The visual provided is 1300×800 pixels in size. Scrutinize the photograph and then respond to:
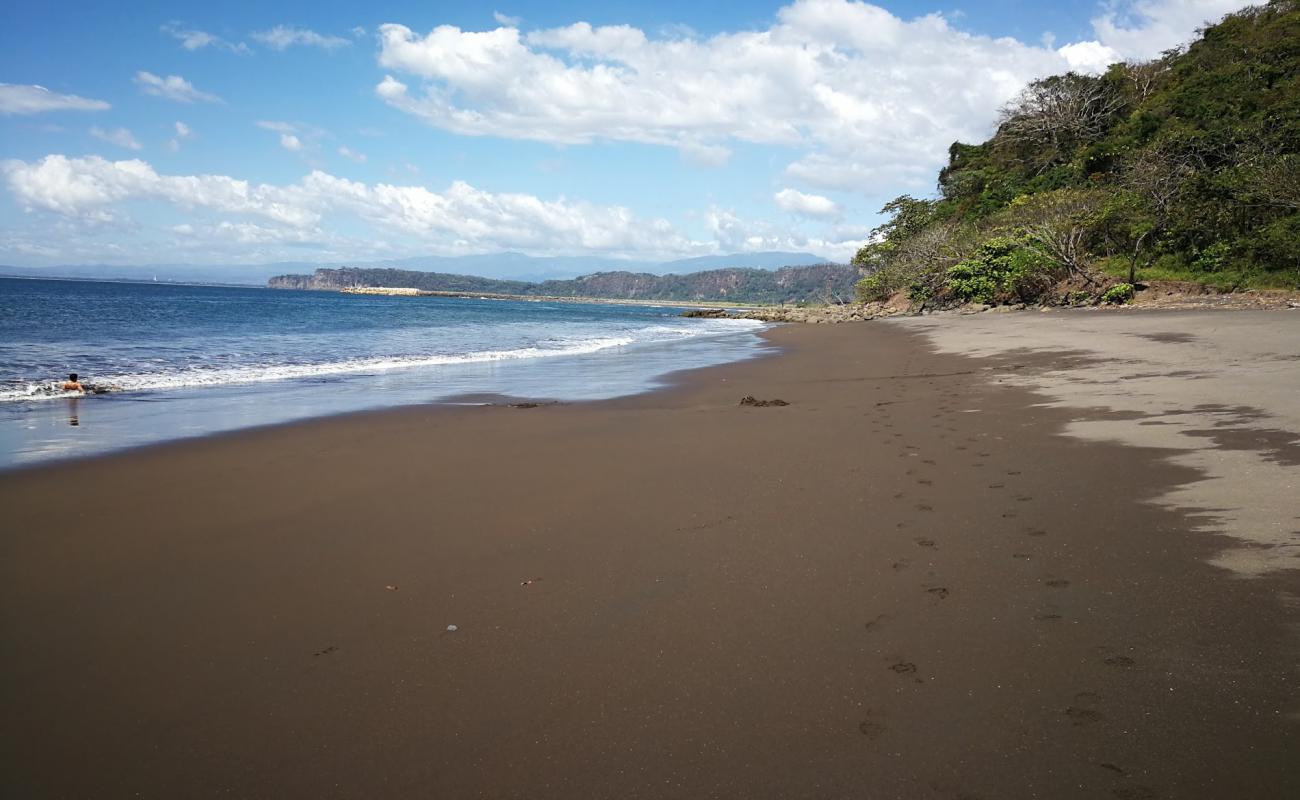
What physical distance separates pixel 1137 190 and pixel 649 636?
33972 millimetres

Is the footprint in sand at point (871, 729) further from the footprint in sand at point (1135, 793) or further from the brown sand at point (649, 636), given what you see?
the footprint in sand at point (1135, 793)

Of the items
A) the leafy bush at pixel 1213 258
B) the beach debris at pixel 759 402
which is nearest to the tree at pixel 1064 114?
the leafy bush at pixel 1213 258

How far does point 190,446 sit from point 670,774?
8.03m

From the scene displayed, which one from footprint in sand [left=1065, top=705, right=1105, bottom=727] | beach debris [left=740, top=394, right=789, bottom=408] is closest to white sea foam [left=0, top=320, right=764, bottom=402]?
beach debris [left=740, top=394, right=789, bottom=408]

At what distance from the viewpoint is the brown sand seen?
258cm

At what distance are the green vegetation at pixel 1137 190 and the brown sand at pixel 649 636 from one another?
25.4 m

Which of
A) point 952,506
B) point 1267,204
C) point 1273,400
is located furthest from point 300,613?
point 1267,204

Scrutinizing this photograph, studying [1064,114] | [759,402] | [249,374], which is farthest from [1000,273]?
[249,374]

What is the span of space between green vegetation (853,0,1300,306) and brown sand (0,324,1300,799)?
2536cm

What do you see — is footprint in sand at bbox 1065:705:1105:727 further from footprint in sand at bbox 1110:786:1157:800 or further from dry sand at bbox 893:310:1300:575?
dry sand at bbox 893:310:1300:575

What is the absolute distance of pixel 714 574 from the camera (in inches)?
169

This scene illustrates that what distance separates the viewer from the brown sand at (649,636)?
258 centimetres

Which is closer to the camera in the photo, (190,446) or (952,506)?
(952,506)

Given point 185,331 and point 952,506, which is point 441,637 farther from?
point 185,331
